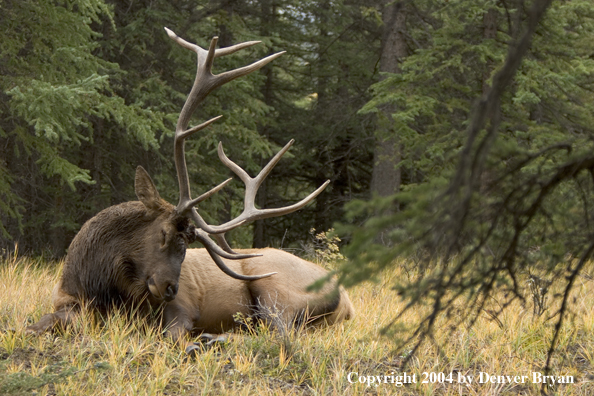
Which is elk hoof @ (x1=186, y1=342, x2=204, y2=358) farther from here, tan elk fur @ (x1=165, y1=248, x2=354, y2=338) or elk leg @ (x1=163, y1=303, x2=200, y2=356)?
tan elk fur @ (x1=165, y1=248, x2=354, y2=338)

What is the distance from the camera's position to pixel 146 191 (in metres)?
5.27

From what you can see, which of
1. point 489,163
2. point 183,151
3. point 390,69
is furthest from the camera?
point 390,69

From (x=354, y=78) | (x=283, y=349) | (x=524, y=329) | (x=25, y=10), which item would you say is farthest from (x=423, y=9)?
(x=283, y=349)

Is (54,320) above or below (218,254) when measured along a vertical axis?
below

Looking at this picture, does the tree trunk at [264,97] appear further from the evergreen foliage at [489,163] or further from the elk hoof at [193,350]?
the elk hoof at [193,350]

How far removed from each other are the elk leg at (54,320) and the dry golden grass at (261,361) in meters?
0.09

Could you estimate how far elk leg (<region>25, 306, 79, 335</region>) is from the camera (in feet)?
15.4

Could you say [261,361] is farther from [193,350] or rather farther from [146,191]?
[146,191]

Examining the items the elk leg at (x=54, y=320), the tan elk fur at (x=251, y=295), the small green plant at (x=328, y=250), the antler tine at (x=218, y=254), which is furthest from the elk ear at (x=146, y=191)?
the small green plant at (x=328, y=250)

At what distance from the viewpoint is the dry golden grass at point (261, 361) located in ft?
13.1

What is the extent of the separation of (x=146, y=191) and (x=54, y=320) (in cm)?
122

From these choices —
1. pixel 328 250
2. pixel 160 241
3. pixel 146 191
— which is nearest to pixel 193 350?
pixel 160 241

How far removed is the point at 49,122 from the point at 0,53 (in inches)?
59.1

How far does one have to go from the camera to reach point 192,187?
10836mm
